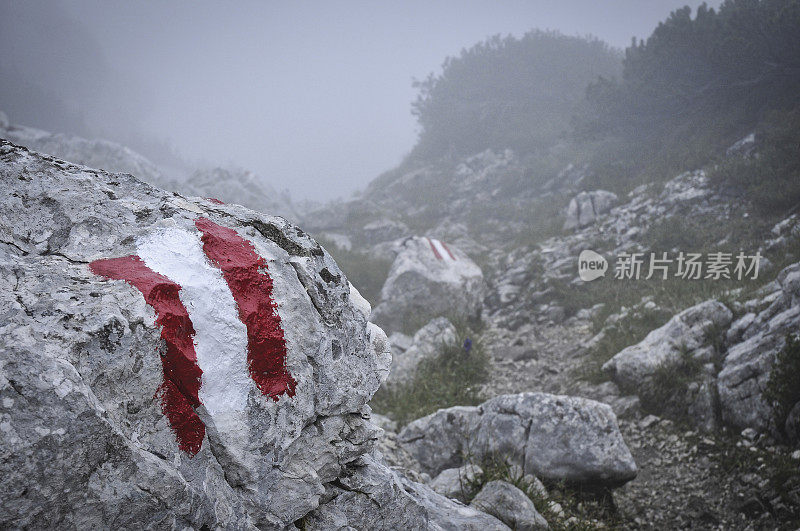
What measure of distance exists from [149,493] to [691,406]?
604cm

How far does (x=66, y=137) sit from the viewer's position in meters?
21.8

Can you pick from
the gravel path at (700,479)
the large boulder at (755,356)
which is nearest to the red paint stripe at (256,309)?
the gravel path at (700,479)

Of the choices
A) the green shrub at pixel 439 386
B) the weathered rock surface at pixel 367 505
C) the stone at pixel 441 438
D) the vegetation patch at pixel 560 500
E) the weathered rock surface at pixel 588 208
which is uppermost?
the weathered rock surface at pixel 588 208

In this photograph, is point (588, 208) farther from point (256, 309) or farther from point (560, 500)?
point (256, 309)

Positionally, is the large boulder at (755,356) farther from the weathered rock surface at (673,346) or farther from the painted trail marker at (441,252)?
the painted trail marker at (441,252)

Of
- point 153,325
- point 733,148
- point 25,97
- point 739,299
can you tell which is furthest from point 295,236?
point 25,97

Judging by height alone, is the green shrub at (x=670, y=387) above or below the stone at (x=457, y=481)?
above

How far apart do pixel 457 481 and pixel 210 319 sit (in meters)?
3.38

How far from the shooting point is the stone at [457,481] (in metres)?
4.07

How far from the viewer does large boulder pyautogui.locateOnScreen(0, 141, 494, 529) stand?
53.9 inches

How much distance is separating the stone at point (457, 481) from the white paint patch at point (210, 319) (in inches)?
114

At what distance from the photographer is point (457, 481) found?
14.0ft

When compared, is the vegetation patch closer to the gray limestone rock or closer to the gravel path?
the gravel path

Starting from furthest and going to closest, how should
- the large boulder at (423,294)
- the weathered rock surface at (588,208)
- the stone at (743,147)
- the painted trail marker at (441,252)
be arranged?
1. the weathered rock surface at (588,208)
2. the stone at (743,147)
3. the painted trail marker at (441,252)
4. the large boulder at (423,294)
